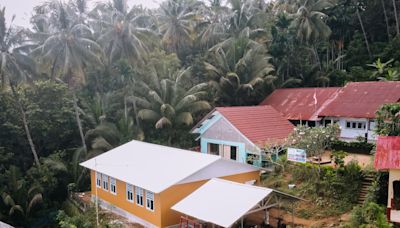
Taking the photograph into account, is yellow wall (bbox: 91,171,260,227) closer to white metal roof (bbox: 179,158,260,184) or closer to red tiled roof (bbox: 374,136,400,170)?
white metal roof (bbox: 179,158,260,184)

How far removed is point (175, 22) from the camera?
32375 mm

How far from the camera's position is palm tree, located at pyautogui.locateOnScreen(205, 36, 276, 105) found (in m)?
30.8

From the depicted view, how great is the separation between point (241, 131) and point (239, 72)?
30.9 feet

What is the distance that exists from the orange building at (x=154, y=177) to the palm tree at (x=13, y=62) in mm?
6481

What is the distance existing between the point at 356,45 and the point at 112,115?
2330cm

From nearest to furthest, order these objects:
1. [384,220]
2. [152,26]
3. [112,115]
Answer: [384,220], [112,115], [152,26]

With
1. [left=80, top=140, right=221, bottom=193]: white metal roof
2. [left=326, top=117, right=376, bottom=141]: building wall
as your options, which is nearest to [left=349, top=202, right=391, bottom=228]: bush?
Result: [left=80, top=140, right=221, bottom=193]: white metal roof

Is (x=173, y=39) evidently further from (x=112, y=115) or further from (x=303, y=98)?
(x=303, y=98)

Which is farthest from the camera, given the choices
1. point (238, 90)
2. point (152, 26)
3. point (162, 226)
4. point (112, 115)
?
point (152, 26)

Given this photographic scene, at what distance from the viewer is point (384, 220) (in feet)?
40.2

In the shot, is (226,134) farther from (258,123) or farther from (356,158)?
(356,158)

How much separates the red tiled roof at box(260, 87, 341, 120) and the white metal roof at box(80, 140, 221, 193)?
1040cm

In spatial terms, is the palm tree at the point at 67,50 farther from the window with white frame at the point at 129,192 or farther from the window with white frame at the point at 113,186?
the window with white frame at the point at 129,192

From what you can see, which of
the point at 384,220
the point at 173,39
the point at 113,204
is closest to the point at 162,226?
the point at 113,204
